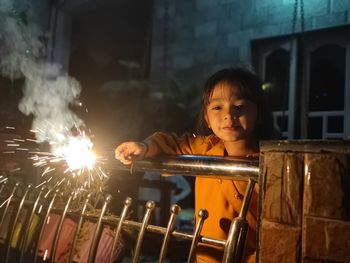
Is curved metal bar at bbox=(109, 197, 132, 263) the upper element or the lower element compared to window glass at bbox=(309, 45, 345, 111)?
lower

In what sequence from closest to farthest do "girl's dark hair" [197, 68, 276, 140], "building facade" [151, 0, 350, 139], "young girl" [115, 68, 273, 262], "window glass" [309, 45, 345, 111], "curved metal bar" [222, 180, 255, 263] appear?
"curved metal bar" [222, 180, 255, 263] < "young girl" [115, 68, 273, 262] < "girl's dark hair" [197, 68, 276, 140] < "building facade" [151, 0, 350, 139] < "window glass" [309, 45, 345, 111]

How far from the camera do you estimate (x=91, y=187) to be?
3.57 m

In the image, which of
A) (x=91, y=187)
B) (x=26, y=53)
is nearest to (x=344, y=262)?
(x=91, y=187)

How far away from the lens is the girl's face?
8.61ft

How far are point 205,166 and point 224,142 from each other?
0.87 m

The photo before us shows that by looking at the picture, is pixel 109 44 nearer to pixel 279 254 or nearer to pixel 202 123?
pixel 202 123

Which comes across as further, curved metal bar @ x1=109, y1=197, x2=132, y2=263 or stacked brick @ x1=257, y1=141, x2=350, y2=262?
curved metal bar @ x1=109, y1=197, x2=132, y2=263

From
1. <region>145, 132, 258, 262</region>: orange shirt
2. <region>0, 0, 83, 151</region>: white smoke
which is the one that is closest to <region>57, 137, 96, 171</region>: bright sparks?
<region>145, 132, 258, 262</region>: orange shirt

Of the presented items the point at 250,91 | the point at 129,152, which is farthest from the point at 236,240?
the point at 250,91

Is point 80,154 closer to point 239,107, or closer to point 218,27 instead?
point 239,107

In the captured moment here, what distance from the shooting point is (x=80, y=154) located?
2621mm

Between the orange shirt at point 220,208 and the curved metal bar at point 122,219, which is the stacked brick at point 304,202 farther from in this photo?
the curved metal bar at point 122,219

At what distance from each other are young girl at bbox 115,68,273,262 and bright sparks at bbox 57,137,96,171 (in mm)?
261

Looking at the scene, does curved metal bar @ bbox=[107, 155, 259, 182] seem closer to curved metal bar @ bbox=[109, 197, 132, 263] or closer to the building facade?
curved metal bar @ bbox=[109, 197, 132, 263]
